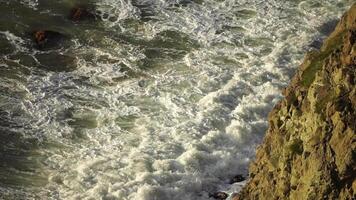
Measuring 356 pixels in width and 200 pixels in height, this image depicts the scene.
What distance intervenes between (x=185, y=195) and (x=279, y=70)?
6647mm

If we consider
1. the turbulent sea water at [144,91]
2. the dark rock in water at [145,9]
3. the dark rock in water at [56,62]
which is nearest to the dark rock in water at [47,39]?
the turbulent sea water at [144,91]

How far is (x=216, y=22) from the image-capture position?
22.4 m

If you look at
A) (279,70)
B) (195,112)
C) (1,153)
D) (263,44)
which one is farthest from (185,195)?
(263,44)

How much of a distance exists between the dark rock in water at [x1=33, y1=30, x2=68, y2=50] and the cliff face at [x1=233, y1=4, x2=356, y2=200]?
11688 mm

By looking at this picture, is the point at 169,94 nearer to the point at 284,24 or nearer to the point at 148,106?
the point at 148,106

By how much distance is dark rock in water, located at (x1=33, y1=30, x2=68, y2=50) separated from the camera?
802 inches

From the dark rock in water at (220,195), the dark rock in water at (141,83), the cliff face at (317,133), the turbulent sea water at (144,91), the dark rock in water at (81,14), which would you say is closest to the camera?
Answer: the cliff face at (317,133)

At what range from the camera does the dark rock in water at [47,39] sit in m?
20.4

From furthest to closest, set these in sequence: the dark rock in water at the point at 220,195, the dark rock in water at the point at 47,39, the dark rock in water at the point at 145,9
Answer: the dark rock in water at the point at 145,9 < the dark rock in water at the point at 47,39 < the dark rock in water at the point at 220,195

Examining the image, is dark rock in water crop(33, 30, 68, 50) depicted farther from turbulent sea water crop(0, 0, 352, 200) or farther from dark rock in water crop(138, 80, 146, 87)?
dark rock in water crop(138, 80, 146, 87)

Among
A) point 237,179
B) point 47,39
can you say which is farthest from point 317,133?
point 47,39

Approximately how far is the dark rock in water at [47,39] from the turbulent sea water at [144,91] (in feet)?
0.92

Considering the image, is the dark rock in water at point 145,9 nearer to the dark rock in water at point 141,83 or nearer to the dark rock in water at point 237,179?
the dark rock in water at point 141,83

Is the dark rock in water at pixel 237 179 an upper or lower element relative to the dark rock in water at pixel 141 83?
lower
